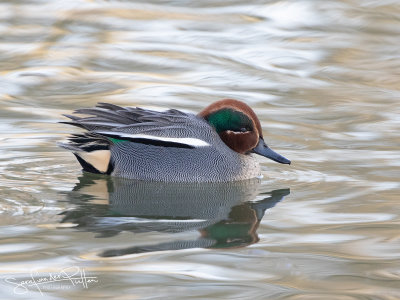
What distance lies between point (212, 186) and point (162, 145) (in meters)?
0.48

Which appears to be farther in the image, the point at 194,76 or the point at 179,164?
the point at 194,76

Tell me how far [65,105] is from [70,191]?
2802 millimetres

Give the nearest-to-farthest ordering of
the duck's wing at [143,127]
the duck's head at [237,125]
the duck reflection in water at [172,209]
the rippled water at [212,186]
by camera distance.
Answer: the rippled water at [212,186], the duck reflection in water at [172,209], the duck's wing at [143,127], the duck's head at [237,125]

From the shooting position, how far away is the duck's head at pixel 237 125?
7402 millimetres

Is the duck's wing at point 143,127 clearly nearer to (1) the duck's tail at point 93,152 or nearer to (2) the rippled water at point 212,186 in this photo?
(1) the duck's tail at point 93,152

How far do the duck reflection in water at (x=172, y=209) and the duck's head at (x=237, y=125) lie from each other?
11.2 inches

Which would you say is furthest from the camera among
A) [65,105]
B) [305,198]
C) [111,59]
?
[111,59]

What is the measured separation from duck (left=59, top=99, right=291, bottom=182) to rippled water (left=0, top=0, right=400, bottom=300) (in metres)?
0.13

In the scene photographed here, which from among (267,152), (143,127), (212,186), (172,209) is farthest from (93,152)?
(267,152)

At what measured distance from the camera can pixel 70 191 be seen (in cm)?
679

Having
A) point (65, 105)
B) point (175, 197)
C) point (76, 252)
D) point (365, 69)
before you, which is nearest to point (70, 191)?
point (175, 197)

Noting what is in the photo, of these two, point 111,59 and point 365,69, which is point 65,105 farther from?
point 365,69

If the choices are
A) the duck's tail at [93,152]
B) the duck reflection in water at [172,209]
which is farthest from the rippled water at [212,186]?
the duck's tail at [93,152]

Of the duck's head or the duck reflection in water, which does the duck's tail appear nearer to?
the duck reflection in water
